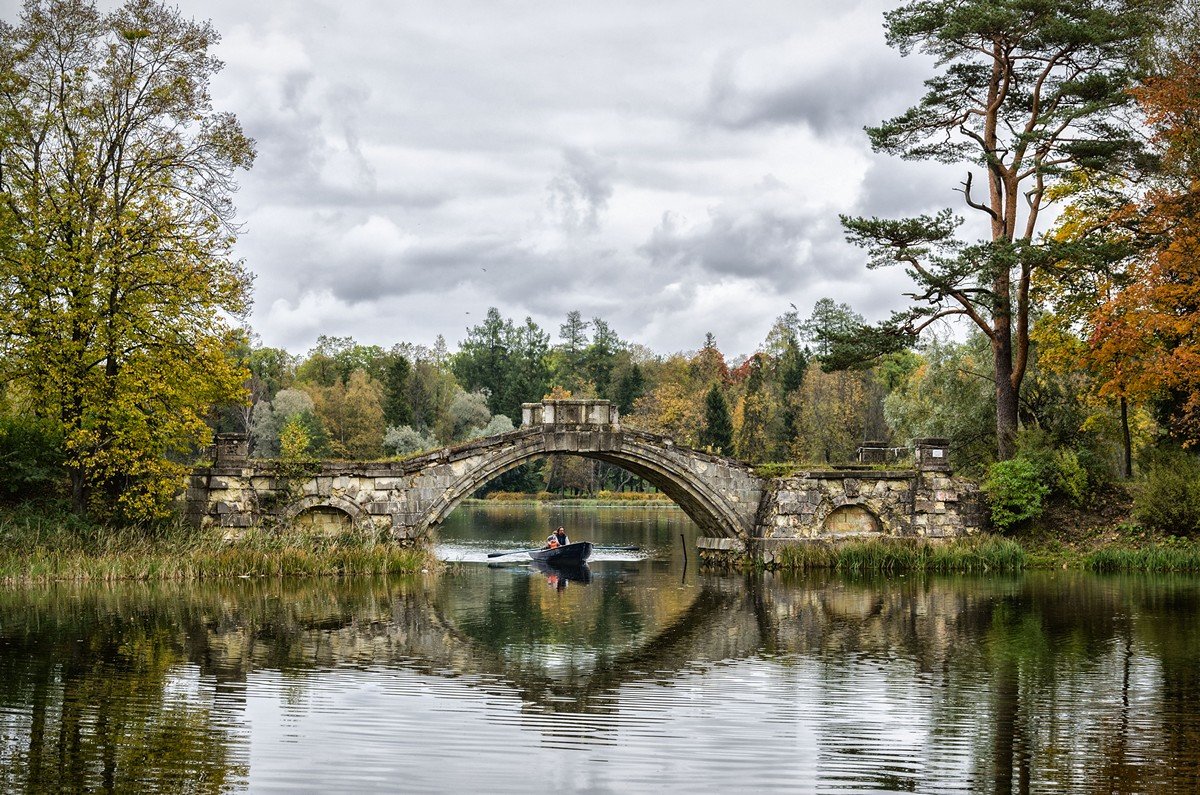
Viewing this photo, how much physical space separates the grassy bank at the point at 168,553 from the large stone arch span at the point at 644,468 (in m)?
1.90

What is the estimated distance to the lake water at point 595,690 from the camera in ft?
29.7

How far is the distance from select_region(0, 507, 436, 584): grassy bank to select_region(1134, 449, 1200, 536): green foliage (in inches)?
646

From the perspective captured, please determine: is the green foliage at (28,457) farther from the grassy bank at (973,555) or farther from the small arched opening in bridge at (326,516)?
the grassy bank at (973,555)

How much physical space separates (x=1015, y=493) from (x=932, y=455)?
7.06ft

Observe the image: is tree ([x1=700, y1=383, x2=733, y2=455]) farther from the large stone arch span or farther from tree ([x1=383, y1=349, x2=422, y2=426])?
the large stone arch span

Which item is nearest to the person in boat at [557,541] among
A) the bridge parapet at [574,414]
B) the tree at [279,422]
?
the bridge parapet at [574,414]

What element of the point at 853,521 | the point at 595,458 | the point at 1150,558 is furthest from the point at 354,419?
the point at 1150,558

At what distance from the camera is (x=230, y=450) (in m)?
25.9

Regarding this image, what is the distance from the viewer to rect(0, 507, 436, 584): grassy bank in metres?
21.5

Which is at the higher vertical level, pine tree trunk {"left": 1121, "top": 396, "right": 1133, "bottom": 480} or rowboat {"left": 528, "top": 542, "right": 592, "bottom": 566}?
pine tree trunk {"left": 1121, "top": 396, "right": 1133, "bottom": 480}

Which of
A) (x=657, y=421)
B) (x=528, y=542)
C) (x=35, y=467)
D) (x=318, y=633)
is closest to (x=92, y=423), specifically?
(x=35, y=467)

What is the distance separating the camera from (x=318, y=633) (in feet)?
53.5

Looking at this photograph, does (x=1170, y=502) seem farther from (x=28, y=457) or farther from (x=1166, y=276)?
(x=28, y=457)

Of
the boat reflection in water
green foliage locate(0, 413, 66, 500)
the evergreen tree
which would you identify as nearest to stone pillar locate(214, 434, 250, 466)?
green foliage locate(0, 413, 66, 500)
